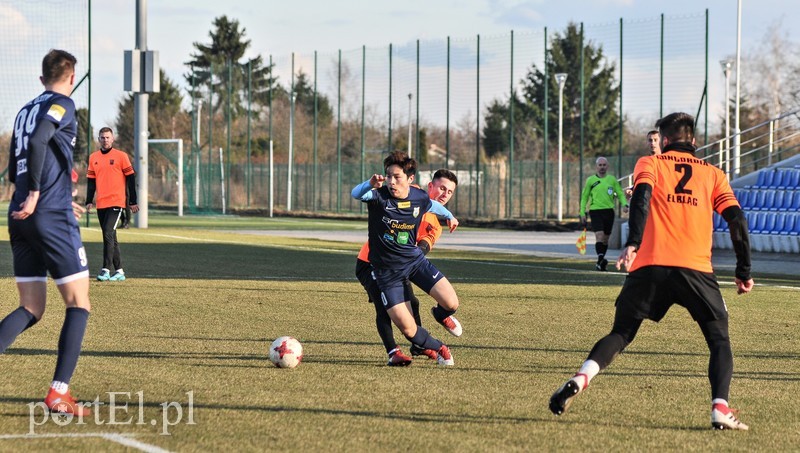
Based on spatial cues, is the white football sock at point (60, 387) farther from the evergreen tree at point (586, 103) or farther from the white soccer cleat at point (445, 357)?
the evergreen tree at point (586, 103)

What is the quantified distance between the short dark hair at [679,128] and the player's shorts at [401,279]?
247 centimetres

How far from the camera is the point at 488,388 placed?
24.5 ft

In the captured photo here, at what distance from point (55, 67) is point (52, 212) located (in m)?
0.83

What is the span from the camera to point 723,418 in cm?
614

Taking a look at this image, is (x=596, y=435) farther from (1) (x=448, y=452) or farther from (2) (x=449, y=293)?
(2) (x=449, y=293)

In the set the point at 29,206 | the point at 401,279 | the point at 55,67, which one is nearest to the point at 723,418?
the point at 401,279

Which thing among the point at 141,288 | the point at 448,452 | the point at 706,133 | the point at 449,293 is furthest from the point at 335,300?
the point at 706,133

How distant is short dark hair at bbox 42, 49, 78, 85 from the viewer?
6.32 m

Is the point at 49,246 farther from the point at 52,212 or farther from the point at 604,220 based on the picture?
the point at 604,220

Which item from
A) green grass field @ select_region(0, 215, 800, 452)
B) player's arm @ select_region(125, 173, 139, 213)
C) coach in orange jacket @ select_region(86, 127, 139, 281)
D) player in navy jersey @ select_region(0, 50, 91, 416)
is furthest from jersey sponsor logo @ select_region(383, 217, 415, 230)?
coach in orange jacket @ select_region(86, 127, 139, 281)

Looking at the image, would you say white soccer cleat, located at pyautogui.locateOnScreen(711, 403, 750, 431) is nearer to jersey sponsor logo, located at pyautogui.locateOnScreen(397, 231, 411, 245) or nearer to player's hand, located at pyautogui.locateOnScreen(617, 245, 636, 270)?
player's hand, located at pyautogui.locateOnScreen(617, 245, 636, 270)

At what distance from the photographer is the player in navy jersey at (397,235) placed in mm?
8141

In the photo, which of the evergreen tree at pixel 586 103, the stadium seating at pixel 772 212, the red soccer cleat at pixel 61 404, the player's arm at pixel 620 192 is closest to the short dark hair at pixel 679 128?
the red soccer cleat at pixel 61 404

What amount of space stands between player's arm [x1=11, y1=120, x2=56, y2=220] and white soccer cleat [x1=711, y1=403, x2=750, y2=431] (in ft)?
13.0
